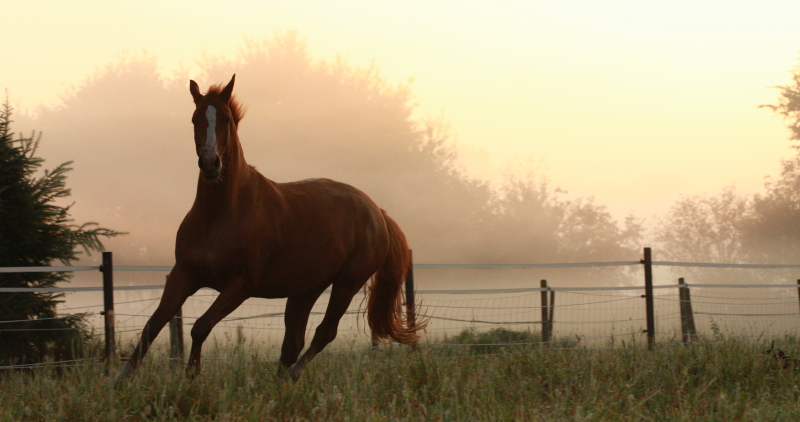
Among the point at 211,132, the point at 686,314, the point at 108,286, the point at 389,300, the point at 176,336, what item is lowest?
the point at 686,314

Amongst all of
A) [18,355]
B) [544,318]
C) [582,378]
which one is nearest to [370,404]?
[582,378]

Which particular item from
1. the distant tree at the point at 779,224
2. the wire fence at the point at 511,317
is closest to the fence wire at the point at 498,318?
the wire fence at the point at 511,317

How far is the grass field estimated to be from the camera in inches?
137

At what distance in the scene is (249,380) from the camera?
373 centimetres

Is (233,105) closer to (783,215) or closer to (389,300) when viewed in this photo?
(389,300)

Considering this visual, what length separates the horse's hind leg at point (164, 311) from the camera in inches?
163

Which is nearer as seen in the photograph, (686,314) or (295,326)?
(295,326)

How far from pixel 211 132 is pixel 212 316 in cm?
113

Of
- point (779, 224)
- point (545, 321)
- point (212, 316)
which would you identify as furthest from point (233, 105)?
point (779, 224)

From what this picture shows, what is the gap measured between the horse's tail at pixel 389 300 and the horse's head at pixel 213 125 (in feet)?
6.67

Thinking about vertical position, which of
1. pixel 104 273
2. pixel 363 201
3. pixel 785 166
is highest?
pixel 785 166

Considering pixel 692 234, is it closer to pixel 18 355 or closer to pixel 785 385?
pixel 785 385

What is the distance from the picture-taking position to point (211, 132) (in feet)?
13.1

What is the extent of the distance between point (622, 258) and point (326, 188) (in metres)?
23.3
